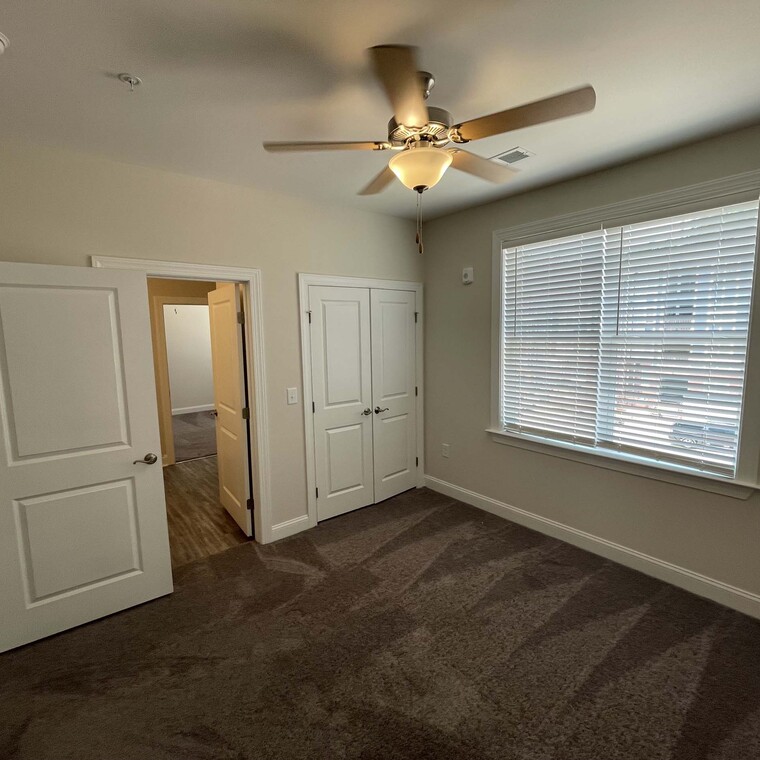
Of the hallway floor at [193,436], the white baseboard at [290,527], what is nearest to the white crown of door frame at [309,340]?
the white baseboard at [290,527]

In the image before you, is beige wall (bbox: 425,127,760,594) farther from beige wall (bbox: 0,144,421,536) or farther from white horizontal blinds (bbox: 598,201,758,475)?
beige wall (bbox: 0,144,421,536)

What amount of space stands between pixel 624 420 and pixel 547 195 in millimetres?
1685

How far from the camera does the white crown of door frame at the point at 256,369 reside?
2711mm

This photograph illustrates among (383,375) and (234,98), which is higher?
(234,98)

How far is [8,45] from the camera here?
4.60ft

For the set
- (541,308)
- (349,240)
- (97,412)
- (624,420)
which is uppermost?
(349,240)

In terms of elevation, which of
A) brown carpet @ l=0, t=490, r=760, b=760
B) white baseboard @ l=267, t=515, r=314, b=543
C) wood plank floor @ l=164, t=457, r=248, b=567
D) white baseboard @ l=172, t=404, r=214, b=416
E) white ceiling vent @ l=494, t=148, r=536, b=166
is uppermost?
white ceiling vent @ l=494, t=148, r=536, b=166

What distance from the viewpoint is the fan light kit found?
126 cm

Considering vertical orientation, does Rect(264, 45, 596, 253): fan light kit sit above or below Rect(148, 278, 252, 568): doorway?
above

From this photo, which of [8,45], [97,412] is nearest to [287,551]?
[97,412]

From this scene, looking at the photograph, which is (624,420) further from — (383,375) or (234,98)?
(234,98)

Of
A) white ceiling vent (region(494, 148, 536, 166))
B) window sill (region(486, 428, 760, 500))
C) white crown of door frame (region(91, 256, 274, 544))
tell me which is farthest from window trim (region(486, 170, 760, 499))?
white crown of door frame (region(91, 256, 274, 544))

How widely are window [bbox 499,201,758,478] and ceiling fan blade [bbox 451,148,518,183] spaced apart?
1.21 meters

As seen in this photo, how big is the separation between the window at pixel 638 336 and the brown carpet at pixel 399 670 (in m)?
0.95
